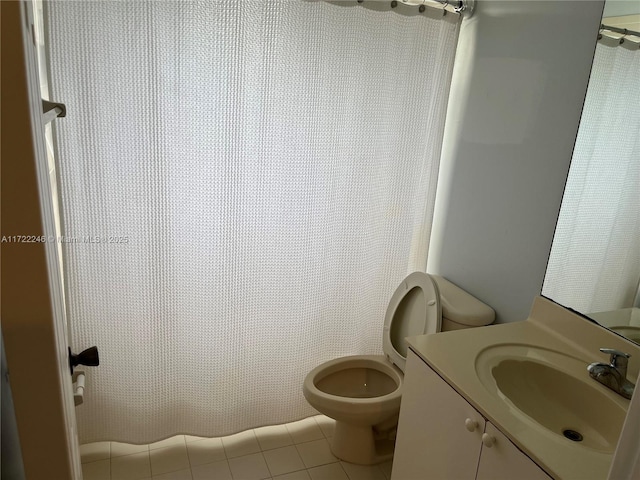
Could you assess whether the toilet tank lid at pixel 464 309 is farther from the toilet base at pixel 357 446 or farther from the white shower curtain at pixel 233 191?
the toilet base at pixel 357 446

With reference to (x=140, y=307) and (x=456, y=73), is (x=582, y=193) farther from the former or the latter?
(x=140, y=307)

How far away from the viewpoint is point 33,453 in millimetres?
651

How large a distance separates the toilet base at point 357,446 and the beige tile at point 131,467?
0.82 meters

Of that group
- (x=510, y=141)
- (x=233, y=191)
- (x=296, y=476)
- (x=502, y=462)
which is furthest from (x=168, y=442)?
(x=510, y=141)

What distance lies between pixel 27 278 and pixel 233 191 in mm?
1205

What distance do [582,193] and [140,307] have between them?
1652 millimetres

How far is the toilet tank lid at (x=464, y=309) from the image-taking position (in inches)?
69.0

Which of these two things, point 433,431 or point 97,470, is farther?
point 97,470

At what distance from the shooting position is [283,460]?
2018 mm

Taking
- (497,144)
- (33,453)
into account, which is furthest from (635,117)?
(33,453)

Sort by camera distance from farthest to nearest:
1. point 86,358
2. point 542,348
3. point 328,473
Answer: point 328,473, point 542,348, point 86,358

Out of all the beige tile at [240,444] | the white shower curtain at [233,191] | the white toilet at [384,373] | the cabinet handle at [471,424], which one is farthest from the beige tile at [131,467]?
the cabinet handle at [471,424]

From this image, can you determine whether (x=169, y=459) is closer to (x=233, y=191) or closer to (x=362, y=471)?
(x=362, y=471)

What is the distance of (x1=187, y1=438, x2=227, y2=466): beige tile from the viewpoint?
198 cm
